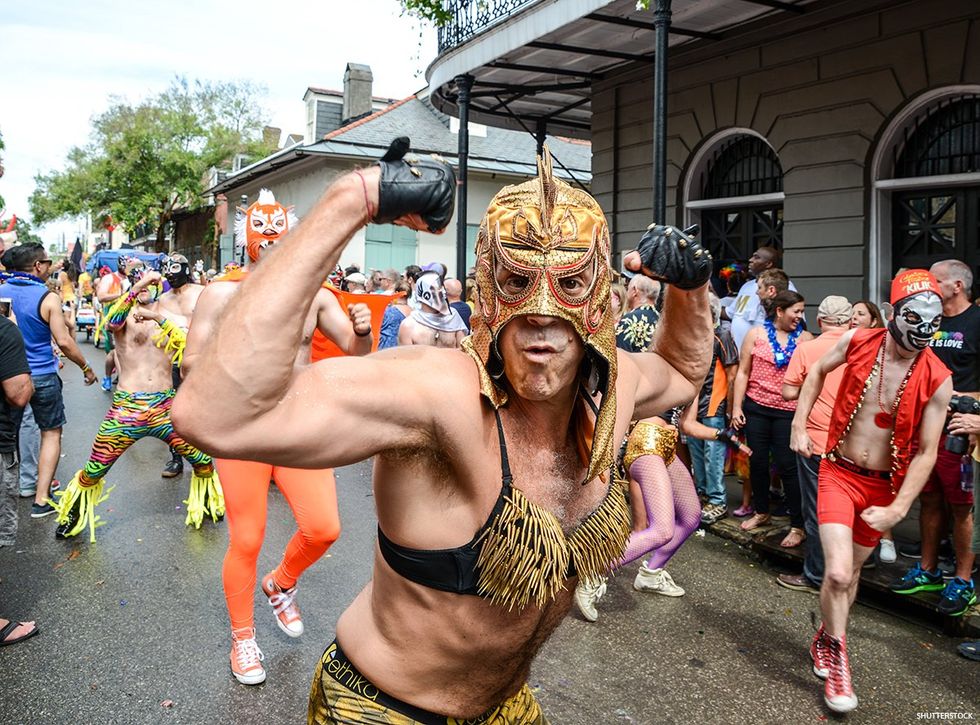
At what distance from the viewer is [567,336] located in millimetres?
1810

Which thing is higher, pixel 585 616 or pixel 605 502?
pixel 605 502

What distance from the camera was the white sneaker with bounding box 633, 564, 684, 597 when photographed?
534 cm

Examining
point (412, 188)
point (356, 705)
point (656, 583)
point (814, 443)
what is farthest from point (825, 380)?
point (412, 188)

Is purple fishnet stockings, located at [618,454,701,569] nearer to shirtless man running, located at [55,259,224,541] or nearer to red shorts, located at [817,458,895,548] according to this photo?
red shorts, located at [817,458,895,548]

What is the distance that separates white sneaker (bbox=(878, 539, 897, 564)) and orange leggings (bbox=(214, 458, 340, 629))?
3771mm

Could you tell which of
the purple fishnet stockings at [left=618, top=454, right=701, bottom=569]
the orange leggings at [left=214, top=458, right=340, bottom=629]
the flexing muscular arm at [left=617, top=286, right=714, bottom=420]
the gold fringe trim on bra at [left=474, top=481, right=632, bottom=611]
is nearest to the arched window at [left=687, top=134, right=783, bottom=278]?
the purple fishnet stockings at [left=618, top=454, right=701, bottom=569]

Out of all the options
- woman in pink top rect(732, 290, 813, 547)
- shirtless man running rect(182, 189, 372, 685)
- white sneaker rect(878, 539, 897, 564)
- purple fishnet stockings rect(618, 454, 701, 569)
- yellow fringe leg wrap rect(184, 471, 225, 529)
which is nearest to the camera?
shirtless man running rect(182, 189, 372, 685)

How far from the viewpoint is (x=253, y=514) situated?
3977 millimetres

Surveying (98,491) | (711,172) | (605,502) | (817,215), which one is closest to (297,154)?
(711,172)

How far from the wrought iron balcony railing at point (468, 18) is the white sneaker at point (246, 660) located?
8.12 metres

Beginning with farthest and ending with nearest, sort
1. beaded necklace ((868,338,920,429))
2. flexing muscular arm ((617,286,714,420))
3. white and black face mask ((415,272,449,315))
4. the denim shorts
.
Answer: white and black face mask ((415,272,449,315))
the denim shorts
beaded necklace ((868,338,920,429))
flexing muscular arm ((617,286,714,420))

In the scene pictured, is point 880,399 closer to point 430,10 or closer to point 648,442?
point 648,442

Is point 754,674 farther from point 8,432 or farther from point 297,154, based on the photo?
point 297,154

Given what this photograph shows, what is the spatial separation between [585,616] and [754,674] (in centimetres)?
101
